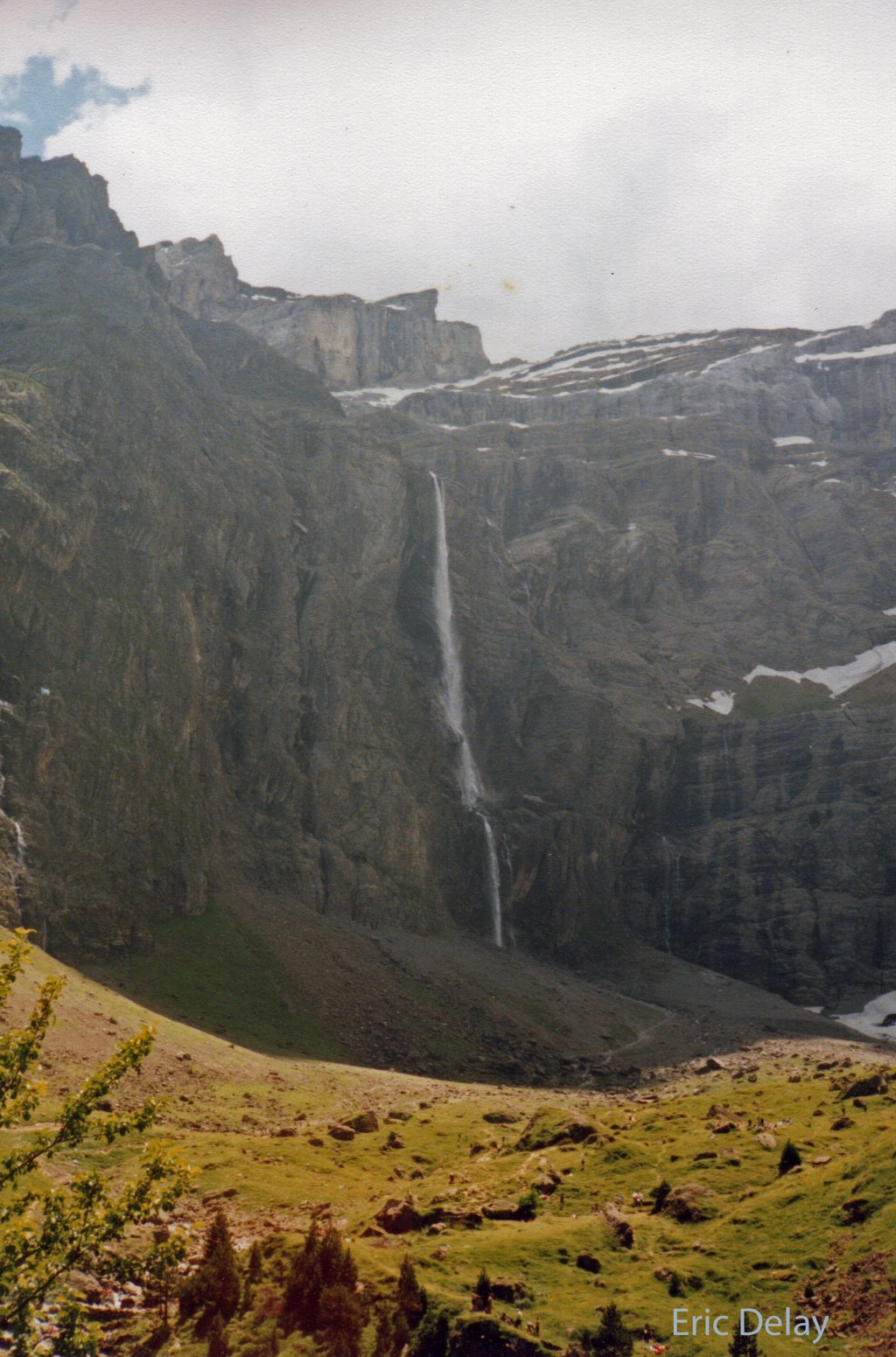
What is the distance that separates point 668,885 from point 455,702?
1355 inches

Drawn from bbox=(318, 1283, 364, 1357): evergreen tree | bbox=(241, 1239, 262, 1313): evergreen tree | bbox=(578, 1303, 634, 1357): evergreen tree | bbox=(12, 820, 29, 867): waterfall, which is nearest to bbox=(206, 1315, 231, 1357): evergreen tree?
bbox=(241, 1239, 262, 1313): evergreen tree

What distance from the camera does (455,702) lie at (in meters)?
137

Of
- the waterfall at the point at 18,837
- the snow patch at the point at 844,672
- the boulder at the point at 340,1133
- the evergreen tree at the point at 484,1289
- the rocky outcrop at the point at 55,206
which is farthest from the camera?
the snow patch at the point at 844,672

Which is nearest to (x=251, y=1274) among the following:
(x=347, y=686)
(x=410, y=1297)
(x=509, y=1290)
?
(x=410, y=1297)

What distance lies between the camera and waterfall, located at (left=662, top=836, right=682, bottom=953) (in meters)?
127

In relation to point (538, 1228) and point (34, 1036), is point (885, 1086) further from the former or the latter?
point (34, 1036)

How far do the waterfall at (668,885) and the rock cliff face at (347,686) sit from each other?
1.04 ft

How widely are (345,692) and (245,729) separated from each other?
15.8m

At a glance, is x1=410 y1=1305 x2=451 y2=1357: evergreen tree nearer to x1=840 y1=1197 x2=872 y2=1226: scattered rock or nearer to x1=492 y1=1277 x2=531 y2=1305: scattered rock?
x1=492 y1=1277 x2=531 y2=1305: scattered rock

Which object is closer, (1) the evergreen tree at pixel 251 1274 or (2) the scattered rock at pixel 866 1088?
(1) the evergreen tree at pixel 251 1274

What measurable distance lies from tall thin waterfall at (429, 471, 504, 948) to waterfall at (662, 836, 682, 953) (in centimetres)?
2234

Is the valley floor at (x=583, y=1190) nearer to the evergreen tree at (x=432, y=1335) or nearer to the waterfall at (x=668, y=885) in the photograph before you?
the evergreen tree at (x=432, y=1335)

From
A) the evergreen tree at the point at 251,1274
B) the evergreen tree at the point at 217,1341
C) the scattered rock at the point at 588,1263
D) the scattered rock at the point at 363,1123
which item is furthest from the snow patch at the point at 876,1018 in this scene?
the evergreen tree at the point at 217,1341

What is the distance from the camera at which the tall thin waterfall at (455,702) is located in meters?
120
